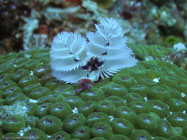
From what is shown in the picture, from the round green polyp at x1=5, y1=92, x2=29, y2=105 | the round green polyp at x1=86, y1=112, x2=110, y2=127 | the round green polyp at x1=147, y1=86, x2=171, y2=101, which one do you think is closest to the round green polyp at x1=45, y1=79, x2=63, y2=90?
the round green polyp at x1=5, y1=92, x2=29, y2=105

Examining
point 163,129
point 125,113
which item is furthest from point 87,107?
point 163,129

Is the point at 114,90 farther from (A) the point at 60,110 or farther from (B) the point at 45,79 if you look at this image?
(B) the point at 45,79

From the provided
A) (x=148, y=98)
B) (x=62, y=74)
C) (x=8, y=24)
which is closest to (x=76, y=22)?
(x=8, y=24)

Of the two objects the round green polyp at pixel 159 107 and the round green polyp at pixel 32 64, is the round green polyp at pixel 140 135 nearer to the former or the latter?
the round green polyp at pixel 159 107

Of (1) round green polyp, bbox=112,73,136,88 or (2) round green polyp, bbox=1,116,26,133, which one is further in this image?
(1) round green polyp, bbox=112,73,136,88

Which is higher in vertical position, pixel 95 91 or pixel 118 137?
pixel 95 91

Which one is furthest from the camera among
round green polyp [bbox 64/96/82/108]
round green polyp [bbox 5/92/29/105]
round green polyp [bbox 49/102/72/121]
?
round green polyp [bbox 5/92/29/105]

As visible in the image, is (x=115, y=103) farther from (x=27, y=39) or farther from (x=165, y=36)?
(x=165, y=36)

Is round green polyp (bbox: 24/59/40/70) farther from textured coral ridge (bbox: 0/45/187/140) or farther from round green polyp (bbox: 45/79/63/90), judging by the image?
round green polyp (bbox: 45/79/63/90)
